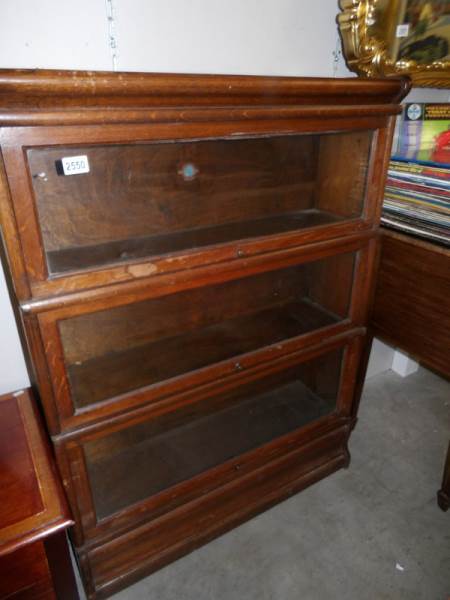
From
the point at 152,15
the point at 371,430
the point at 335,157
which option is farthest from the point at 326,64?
the point at 371,430

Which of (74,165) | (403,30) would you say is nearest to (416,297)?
(403,30)

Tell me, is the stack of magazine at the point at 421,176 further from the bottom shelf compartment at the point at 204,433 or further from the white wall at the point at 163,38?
the bottom shelf compartment at the point at 204,433

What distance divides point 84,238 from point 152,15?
0.58 meters

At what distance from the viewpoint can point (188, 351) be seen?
48.8 inches

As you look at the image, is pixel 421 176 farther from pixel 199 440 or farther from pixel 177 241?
pixel 199 440

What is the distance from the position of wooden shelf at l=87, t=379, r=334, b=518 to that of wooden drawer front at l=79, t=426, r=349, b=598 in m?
0.09

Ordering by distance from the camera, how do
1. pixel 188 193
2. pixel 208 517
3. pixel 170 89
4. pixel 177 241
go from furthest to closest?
pixel 208 517
pixel 188 193
pixel 177 241
pixel 170 89

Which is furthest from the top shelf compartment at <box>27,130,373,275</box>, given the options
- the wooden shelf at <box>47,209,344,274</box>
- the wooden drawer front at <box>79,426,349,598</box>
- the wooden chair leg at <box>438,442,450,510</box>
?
the wooden chair leg at <box>438,442,450,510</box>

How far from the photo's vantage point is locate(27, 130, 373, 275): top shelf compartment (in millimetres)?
985

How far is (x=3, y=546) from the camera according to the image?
33.2 inches

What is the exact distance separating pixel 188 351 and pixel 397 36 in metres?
1.13

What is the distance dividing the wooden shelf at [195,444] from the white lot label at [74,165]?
31.5 inches

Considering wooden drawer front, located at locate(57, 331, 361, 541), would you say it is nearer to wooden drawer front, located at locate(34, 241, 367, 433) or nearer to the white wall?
wooden drawer front, located at locate(34, 241, 367, 433)

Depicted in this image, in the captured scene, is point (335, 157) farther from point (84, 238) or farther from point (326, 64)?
point (84, 238)
